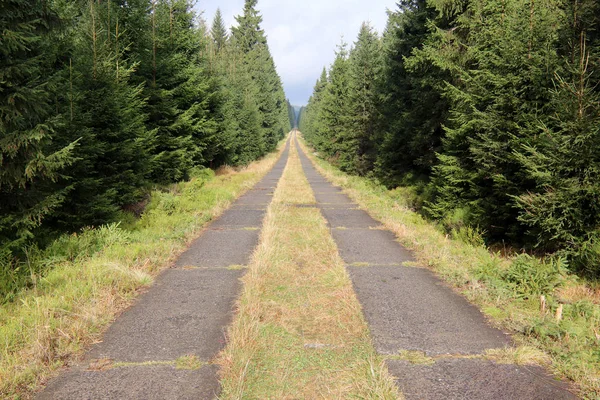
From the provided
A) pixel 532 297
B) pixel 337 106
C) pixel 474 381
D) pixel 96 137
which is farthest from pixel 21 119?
pixel 337 106

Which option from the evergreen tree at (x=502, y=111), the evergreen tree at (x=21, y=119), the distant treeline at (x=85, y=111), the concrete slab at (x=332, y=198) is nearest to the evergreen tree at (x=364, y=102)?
the concrete slab at (x=332, y=198)

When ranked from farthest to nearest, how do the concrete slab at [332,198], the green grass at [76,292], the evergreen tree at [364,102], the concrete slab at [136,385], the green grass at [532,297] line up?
the evergreen tree at [364,102] < the concrete slab at [332,198] < the green grass at [532,297] < the green grass at [76,292] < the concrete slab at [136,385]

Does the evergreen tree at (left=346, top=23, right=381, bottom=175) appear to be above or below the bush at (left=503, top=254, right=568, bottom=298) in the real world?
above

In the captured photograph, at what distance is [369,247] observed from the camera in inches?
307

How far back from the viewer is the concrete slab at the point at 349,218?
10062 mm

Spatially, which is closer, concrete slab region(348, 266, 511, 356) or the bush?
concrete slab region(348, 266, 511, 356)

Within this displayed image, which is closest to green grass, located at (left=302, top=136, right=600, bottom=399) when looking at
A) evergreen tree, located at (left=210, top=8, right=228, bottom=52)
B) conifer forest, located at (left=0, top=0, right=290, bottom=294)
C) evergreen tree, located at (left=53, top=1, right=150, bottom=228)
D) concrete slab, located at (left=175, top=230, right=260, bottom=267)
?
concrete slab, located at (left=175, top=230, right=260, bottom=267)

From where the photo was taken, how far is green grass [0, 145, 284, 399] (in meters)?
3.29

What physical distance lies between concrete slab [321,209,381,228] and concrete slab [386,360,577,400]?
254 inches

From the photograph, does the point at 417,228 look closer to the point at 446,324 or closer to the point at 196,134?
the point at 446,324

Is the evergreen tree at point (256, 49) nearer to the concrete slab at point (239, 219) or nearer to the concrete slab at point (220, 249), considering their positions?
the concrete slab at point (239, 219)

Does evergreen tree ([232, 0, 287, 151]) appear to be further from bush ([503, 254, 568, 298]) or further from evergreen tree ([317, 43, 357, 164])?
bush ([503, 254, 568, 298])

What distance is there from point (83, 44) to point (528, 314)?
35.8ft

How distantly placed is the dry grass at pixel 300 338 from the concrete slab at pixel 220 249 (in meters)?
0.60
